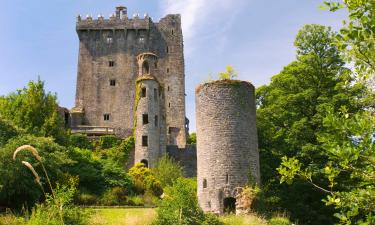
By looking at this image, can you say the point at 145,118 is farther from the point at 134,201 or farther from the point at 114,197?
the point at 114,197

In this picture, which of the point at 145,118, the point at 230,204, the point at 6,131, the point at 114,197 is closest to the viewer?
the point at 230,204

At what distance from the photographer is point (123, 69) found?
45.1 meters

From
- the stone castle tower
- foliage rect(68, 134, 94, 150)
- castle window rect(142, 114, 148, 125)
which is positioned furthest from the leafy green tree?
the stone castle tower

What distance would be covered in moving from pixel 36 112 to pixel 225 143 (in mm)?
13520

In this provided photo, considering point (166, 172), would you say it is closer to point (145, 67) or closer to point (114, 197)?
point (114, 197)

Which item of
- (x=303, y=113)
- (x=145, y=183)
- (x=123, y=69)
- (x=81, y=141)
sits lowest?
(x=145, y=183)

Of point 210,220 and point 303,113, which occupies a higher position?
point 303,113

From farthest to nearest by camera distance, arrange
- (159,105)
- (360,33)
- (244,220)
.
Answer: (159,105), (244,220), (360,33)

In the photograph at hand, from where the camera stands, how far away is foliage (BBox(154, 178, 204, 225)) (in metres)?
15.3

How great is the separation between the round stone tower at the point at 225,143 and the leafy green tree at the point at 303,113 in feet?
10.5

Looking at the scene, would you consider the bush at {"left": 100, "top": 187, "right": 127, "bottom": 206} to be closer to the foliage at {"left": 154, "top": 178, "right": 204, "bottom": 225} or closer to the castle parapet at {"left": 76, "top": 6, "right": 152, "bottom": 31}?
the foliage at {"left": 154, "top": 178, "right": 204, "bottom": 225}

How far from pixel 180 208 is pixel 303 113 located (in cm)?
1240

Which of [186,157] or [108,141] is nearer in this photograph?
[186,157]

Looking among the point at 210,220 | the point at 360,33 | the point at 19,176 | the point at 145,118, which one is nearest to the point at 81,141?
the point at 145,118
